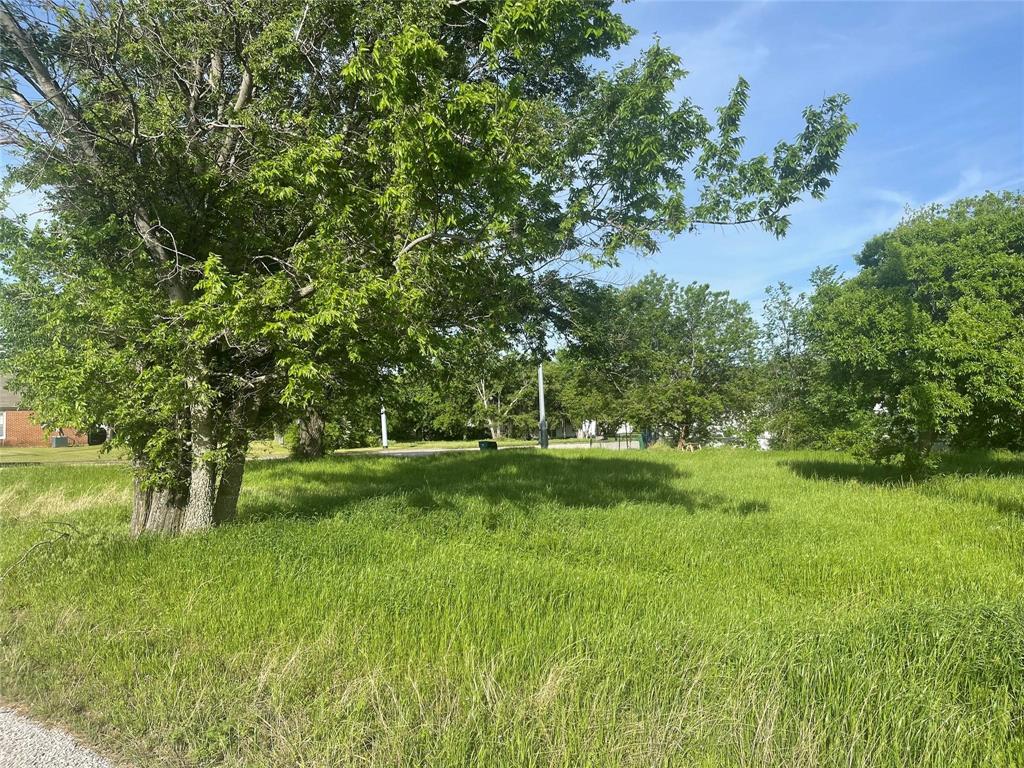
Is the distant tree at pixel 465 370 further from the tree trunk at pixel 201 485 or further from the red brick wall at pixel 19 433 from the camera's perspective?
the red brick wall at pixel 19 433

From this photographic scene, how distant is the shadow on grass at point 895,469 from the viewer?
1443 centimetres

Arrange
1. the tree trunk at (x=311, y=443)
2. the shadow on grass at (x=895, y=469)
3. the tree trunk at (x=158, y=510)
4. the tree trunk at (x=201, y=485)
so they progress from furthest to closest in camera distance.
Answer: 1. the tree trunk at (x=311, y=443)
2. the shadow on grass at (x=895, y=469)
3. the tree trunk at (x=158, y=510)
4. the tree trunk at (x=201, y=485)

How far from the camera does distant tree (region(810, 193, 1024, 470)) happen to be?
12211 millimetres

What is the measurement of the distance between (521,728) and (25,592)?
17.0 feet

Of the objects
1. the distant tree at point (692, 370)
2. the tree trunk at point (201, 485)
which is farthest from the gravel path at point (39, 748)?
the distant tree at point (692, 370)

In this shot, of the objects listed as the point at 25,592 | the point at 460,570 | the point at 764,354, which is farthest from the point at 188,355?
the point at 764,354

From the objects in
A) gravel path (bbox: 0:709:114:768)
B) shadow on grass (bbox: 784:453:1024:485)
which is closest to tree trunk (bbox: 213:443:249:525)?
gravel path (bbox: 0:709:114:768)

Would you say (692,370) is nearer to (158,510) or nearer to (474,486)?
(474,486)

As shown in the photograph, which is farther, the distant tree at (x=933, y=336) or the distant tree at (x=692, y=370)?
the distant tree at (x=692, y=370)

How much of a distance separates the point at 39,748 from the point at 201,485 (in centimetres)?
549

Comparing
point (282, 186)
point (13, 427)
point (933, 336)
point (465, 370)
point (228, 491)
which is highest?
Result: point (282, 186)

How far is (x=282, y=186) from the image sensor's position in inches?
287

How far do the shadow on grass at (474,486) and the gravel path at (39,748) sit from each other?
6035 millimetres

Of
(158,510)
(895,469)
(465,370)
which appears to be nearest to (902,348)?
(895,469)
